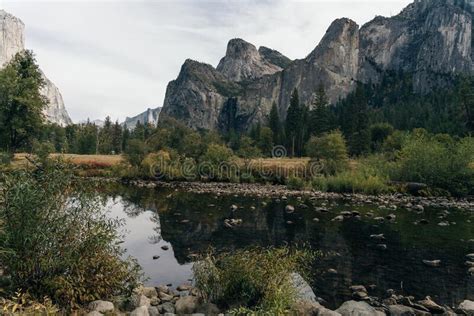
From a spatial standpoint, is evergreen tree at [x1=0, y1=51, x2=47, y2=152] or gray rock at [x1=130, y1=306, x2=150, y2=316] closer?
gray rock at [x1=130, y1=306, x2=150, y2=316]

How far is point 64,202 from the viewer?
10.2 meters

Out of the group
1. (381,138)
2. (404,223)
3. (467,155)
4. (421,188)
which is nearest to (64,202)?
(404,223)

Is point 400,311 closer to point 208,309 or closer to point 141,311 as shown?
point 208,309

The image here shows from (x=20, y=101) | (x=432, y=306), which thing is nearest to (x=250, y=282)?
(x=432, y=306)

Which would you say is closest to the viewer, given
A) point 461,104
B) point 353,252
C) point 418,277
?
point 418,277

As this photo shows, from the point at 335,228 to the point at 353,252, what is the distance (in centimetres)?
547

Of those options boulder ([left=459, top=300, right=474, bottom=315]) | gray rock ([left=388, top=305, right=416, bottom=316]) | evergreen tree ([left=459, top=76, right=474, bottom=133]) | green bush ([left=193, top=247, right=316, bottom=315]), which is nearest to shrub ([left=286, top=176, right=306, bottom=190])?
boulder ([left=459, top=300, right=474, bottom=315])

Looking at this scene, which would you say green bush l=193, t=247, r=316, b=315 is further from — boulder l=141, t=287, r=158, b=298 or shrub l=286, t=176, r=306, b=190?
shrub l=286, t=176, r=306, b=190

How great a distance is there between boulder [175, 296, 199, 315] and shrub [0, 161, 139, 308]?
1422mm

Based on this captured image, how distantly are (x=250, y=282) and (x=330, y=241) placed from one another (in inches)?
457

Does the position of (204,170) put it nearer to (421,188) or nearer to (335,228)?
(421,188)

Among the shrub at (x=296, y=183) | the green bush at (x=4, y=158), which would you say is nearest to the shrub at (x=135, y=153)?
the shrub at (x=296, y=183)

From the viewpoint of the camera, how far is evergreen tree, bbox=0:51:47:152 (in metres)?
30.6

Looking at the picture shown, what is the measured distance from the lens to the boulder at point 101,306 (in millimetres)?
8697
